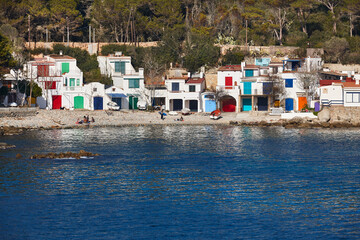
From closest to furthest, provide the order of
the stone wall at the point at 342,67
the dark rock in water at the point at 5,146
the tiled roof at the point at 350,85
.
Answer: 1. the dark rock in water at the point at 5,146
2. the tiled roof at the point at 350,85
3. the stone wall at the point at 342,67

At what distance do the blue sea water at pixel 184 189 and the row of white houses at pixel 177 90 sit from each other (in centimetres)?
1878

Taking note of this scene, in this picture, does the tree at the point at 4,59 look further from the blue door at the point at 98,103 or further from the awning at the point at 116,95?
the awning at the point at 116,95

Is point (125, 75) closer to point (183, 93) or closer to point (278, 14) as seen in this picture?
point (183, 93)

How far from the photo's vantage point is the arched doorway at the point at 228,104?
85.5 m

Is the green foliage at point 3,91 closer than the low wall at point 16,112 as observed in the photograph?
No

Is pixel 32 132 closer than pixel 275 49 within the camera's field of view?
Yes

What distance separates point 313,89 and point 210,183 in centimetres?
4191

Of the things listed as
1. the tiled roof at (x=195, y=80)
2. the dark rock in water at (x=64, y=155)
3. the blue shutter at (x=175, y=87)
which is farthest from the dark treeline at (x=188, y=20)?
the dark rock in water at (x=64, y=155)

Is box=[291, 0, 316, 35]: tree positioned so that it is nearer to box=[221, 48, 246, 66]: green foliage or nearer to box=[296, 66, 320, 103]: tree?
box=[221, 48, 246, 66]: green foliage

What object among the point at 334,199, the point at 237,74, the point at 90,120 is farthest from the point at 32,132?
the point at 334,199

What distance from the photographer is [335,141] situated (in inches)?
2491

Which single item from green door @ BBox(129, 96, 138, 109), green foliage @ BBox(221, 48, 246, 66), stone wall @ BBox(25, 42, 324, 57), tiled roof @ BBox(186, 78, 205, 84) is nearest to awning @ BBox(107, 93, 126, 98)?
green door @ BBox(129, 96, 138, 109)

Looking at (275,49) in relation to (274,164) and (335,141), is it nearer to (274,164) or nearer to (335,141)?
(335,141)

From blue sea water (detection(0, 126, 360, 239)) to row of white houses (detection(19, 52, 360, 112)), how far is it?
18777 millimetres
